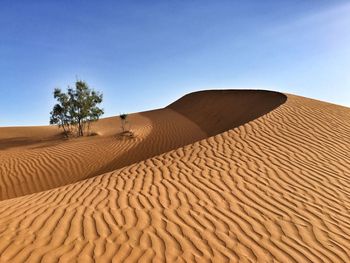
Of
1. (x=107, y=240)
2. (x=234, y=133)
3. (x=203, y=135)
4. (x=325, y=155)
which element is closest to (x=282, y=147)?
(x=325, y=155)

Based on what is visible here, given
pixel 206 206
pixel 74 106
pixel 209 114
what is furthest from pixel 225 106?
pixel 206 206

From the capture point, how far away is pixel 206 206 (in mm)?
5887

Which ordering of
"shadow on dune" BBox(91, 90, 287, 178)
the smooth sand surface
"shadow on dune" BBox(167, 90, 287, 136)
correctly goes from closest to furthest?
1. the smooth sand surface
2. "shadow on dune" BBox(91, 90, 287, 178)
3. "shadow on dune" BBox(167, 90, 287, 136)

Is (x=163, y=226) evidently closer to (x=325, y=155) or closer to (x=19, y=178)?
(x=325, y=155)

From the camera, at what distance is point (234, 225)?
5227 millimetres

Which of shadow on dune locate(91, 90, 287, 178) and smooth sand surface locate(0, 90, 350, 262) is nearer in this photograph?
smooth sand surface locate(0, 90, 350, 262)

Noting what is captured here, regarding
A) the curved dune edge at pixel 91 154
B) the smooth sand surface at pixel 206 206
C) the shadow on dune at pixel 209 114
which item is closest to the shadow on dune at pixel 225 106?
the shadow on dune at pixel 209 114

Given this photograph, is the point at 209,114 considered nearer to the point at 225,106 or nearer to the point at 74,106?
the point at 225,106

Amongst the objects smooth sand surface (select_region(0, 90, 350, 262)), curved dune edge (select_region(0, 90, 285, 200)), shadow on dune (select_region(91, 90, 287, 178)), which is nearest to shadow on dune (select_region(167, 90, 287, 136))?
shadow on dune (select_region(91, 90, 287, 178))

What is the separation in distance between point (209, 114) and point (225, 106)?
4.63ft

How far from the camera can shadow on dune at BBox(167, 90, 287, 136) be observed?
62.8 feet

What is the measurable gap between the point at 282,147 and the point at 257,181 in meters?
2.84

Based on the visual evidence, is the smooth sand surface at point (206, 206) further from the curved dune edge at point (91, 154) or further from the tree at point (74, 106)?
the tree at point (74, 106)

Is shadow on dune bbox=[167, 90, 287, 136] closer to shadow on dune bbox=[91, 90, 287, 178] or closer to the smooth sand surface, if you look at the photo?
shadow on dune bbox=[91, 90, 287, 178]
